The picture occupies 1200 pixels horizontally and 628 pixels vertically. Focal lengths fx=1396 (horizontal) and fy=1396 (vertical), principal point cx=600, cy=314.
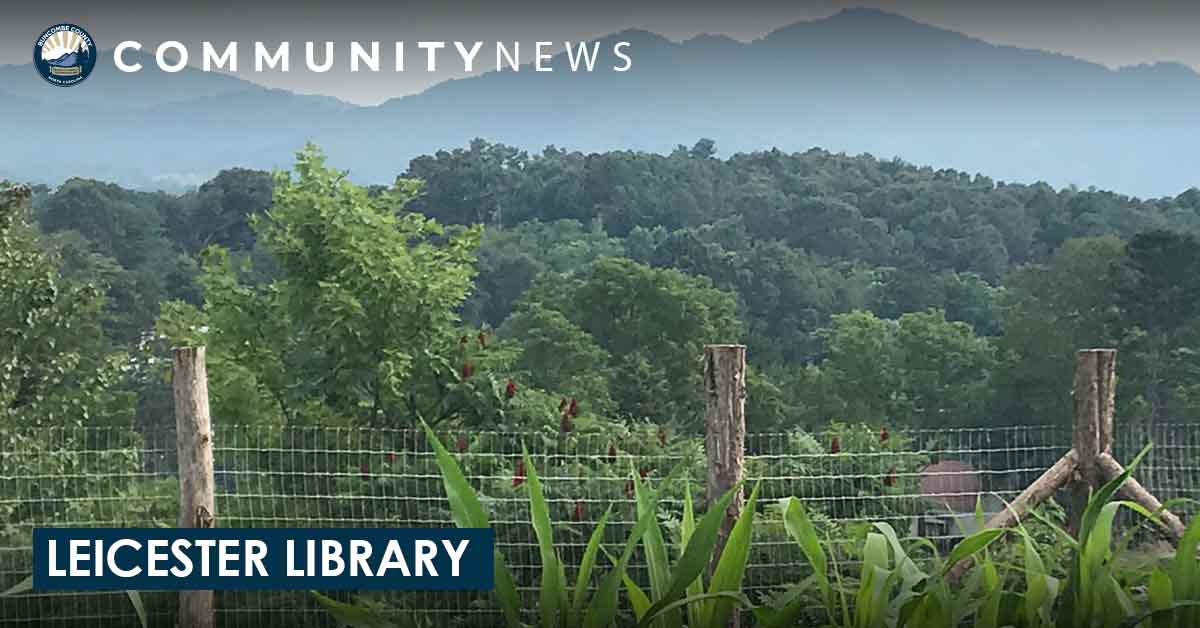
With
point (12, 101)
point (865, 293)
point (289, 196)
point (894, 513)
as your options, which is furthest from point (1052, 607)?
point (12, 101)

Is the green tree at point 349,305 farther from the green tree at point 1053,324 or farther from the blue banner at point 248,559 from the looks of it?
the green tree at point 1053,324

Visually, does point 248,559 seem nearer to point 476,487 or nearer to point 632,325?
point 476,487

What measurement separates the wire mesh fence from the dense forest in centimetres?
212

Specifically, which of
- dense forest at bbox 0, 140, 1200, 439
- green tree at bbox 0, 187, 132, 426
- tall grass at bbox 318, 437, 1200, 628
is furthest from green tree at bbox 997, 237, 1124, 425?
tall grass at bbox 318, 437, 1200, 628

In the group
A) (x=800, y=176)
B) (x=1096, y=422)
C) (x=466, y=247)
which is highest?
(x=800, y=176)

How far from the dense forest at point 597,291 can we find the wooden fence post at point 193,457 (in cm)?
296

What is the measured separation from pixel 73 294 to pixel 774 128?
3172cm

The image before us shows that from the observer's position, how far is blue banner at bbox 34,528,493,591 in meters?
3.97

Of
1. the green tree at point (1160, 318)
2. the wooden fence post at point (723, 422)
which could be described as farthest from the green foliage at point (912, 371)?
the wooden fence post at point (723, 422)

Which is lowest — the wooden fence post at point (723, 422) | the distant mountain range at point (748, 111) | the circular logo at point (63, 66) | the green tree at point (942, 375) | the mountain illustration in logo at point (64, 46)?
the green tree at point (942, 375)

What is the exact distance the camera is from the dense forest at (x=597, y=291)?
9.26 meters

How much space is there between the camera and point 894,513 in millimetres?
4977

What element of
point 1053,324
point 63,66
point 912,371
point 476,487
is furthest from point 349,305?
point 1053,324

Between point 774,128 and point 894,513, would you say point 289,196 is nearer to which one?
point 894,513
